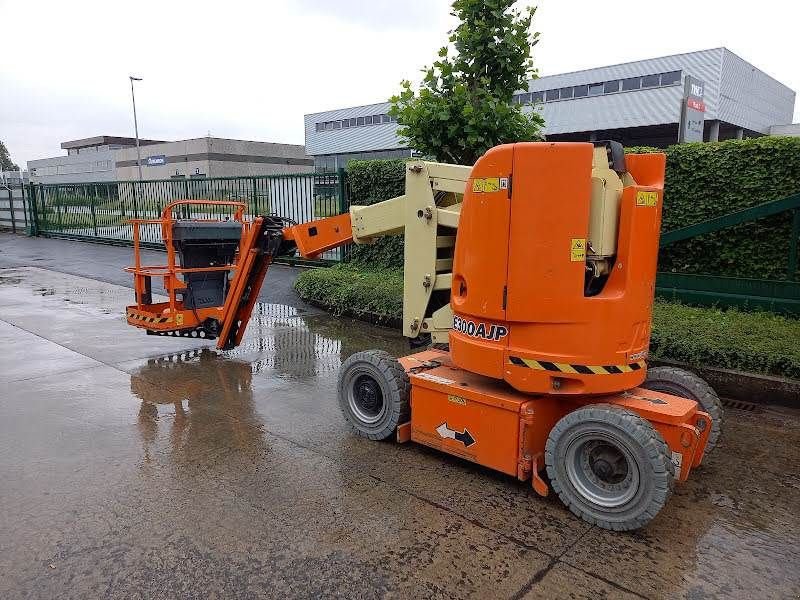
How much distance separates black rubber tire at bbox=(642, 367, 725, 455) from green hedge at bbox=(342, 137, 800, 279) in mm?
3667

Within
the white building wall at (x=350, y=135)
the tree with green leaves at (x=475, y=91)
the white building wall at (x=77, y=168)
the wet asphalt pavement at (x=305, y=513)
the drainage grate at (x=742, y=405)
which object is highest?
the white building wall at (x=350, y=135)

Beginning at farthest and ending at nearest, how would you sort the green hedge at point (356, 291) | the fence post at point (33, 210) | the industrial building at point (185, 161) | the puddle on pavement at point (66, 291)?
1. the industrial building at point (185, 161)
2. the fence post at point (33, 210)
3. the puddle on pavement at point (66, 291)
4. the green hedge at point (356, 291)

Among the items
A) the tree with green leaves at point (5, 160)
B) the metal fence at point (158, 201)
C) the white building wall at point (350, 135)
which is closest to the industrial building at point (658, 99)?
the white building wall at point (350, 135)

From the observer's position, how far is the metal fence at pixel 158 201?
13.0 meters

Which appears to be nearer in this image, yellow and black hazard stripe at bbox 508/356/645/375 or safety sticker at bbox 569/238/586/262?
safety sticker at bbox 569/238/586/262

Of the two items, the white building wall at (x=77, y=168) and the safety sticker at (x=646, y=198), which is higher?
the white building wall at (x=77, y=168)

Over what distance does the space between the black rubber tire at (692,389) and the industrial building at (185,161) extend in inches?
1888

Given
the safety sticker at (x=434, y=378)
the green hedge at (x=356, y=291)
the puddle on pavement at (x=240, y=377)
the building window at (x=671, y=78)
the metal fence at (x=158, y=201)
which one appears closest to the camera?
the safety sticker at (x=434, y=378)

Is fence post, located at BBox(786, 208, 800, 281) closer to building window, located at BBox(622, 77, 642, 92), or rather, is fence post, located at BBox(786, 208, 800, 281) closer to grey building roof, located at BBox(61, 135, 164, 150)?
building window, located at BBox(622, 77, 642, 92)

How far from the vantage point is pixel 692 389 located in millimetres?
3986

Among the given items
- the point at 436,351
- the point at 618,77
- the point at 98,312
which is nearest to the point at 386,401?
the point at 436,351

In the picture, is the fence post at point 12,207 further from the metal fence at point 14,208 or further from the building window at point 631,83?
the building window at point 631,83

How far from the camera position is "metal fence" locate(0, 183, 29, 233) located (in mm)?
23489

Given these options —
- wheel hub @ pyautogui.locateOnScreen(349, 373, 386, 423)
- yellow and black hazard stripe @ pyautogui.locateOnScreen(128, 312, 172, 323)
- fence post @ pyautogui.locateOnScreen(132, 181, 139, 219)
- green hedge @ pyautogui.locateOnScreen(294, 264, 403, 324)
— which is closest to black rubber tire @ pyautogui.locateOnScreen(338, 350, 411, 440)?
wheel hub @ pyautogui.locateOnScreen(349, 373, 386, 423)
